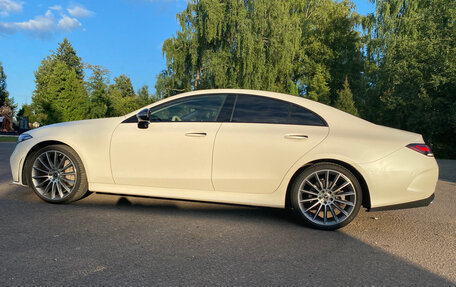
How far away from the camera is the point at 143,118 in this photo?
13.8ft

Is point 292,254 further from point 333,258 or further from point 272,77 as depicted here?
point 272,77

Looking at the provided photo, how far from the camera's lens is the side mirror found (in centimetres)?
420

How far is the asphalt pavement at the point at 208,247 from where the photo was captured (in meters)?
2.50

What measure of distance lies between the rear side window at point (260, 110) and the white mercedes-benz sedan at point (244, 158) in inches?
0.5

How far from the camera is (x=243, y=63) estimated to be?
2666 centimetres

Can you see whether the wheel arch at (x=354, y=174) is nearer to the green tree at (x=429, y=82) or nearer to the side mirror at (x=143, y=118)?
the side mirror at (x=143, y=118)

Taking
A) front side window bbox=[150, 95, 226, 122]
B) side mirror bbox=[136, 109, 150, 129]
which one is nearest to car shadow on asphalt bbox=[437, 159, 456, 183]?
front side window bbox=[150, 95, 226, 122]

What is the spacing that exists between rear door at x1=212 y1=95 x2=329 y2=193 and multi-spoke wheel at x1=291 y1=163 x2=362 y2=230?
0.23 m

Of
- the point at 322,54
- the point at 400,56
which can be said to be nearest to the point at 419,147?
the point at 400,56

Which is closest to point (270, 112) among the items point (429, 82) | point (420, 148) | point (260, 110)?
point (260, 110)

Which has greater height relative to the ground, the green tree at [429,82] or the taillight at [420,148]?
the green tree at [429,82]

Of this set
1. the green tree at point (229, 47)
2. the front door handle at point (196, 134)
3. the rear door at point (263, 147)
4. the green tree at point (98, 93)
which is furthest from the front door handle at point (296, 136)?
the green tree at point (98, 93)

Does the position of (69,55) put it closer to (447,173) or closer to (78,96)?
(78,96)

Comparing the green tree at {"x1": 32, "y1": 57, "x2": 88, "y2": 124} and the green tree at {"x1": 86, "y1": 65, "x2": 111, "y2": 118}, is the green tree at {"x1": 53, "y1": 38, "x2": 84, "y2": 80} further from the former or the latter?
the green tree at {"x1": 86, "y1": 65, "x2": 111, "y2": 118}
